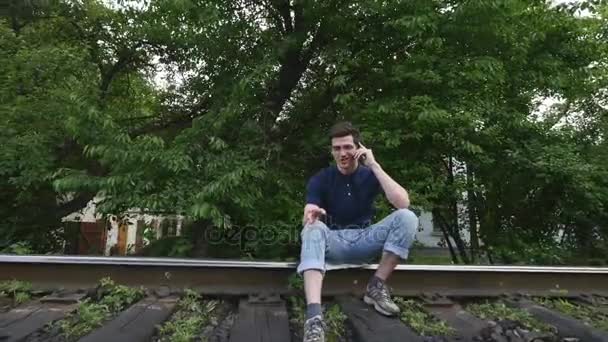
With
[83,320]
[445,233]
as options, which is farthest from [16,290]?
[445,233]

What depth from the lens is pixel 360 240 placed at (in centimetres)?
265

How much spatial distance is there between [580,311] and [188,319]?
244 cm

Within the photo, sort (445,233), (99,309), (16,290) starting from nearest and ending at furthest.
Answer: (99,309), (16,290), (445,233)

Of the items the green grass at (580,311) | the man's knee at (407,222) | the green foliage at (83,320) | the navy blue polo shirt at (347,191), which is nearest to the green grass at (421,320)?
the man's knee at (407,222)

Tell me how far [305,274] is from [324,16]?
15.9 ft

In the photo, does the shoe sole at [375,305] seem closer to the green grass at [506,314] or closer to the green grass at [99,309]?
the green grass at [506,314]

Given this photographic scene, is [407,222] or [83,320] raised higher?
[407,222]

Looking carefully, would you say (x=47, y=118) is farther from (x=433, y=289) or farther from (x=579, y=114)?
(x=579, y=114)

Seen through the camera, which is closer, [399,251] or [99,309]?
[99,309]

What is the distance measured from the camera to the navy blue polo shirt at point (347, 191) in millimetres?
2797

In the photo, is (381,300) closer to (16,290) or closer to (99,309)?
(99,309)

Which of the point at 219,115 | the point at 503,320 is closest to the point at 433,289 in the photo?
the point at 503,320

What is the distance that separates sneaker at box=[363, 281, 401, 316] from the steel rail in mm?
320

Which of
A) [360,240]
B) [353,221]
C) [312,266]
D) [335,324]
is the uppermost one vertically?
[353,221]
